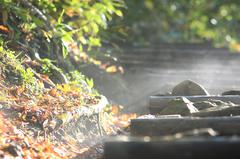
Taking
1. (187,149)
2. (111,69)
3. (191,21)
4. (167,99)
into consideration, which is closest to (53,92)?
(167,99)

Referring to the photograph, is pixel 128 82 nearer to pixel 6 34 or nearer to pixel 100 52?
pixel 100 52

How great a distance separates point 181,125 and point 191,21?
1730 centimetres

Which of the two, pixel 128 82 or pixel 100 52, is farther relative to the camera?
pixel 128 82

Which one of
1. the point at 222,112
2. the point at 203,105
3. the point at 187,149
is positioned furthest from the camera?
the point at 203,105

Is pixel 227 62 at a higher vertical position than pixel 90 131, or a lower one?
higher

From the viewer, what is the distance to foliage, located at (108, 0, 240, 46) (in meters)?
21.0

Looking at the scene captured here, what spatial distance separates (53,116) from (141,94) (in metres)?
5.23

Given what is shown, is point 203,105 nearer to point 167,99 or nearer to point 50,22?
point 167,99

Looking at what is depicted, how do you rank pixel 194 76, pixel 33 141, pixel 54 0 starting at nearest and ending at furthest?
pixel 33 141, pixel 54 0, pixel 194 76

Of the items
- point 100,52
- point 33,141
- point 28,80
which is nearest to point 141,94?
point 100,52

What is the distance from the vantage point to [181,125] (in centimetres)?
549

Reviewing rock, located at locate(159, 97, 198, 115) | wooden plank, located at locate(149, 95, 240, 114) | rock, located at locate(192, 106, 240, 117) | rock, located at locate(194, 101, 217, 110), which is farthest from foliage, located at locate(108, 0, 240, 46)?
rock, located at locate(192, 106, 240, 117)

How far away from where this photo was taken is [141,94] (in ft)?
38.4

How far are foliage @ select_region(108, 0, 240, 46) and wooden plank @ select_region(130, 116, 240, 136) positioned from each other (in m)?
14.4
